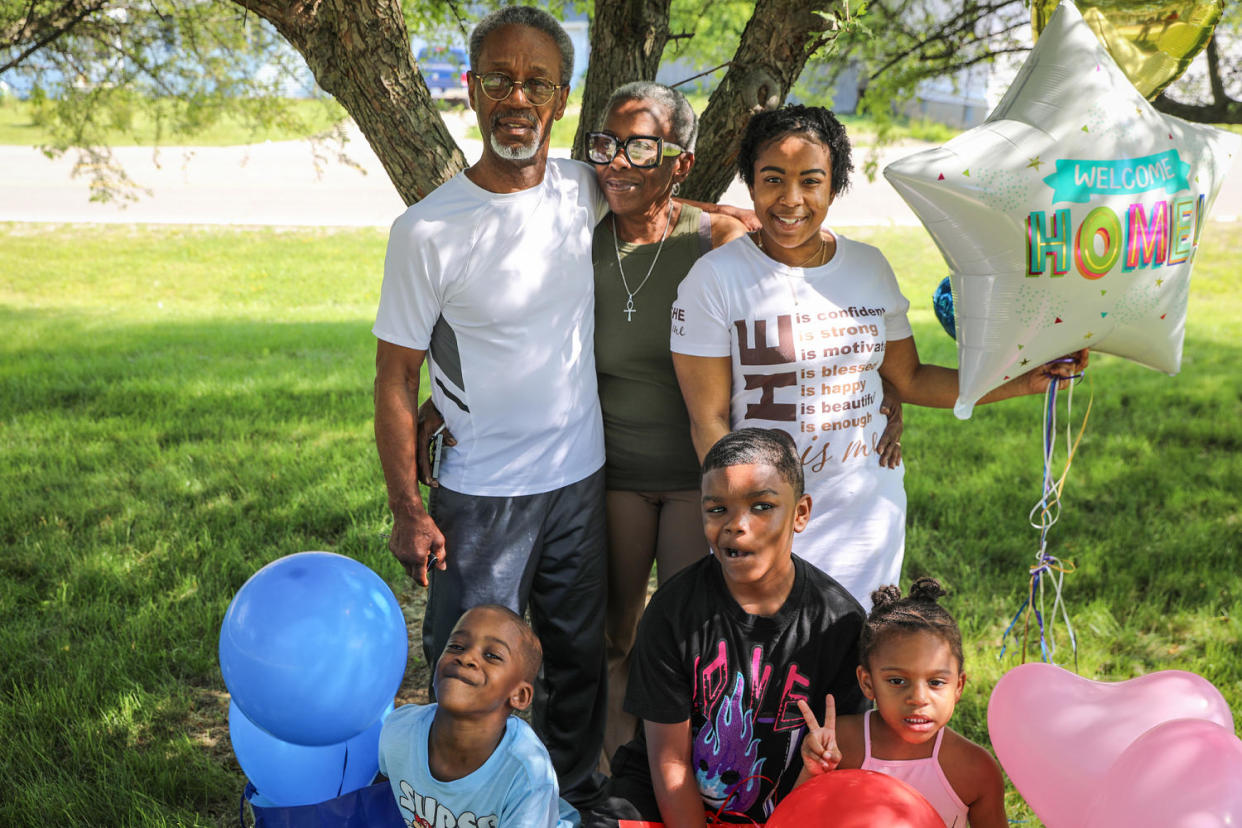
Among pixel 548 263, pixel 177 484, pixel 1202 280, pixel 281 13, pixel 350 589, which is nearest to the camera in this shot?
pixel 350 589

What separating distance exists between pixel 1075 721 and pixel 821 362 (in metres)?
0.95

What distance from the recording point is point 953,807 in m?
2.10

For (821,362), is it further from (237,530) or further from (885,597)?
(237,530)

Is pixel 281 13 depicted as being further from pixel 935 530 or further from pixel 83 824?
pixel 935 530

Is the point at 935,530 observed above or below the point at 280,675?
below

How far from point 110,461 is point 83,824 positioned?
10.8 feet

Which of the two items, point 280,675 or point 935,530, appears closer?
point 280,675

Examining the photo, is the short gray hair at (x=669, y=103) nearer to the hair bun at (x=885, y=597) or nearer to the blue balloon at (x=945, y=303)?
the blue balloon at (x=945, y=303)

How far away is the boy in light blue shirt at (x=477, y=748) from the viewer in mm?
2100

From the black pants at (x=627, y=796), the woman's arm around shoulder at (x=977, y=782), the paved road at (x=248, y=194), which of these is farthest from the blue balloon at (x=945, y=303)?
the paved road at (x=248, y=194)

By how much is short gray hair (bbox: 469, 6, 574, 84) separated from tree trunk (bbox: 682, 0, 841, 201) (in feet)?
2.45

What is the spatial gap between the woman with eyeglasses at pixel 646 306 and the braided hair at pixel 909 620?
69 centimetres

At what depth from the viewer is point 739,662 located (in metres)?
2.21

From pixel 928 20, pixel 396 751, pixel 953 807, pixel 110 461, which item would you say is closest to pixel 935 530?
pixel 928 20
